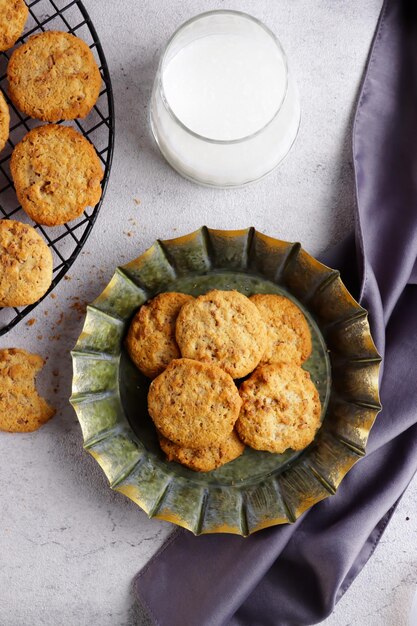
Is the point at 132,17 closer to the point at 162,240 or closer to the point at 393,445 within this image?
the point at 162,240

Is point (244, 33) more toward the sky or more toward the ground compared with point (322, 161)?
more toward the sky

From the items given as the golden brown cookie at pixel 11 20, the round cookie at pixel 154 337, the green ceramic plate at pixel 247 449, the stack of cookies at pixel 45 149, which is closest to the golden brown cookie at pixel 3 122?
the stack of cookies at pixel 45 149

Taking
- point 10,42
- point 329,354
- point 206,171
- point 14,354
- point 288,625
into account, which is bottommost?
point 288,625

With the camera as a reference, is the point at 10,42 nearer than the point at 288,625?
Yes

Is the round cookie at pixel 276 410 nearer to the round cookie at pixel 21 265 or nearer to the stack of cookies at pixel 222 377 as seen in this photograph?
the stack of cookies at pixel 222 377

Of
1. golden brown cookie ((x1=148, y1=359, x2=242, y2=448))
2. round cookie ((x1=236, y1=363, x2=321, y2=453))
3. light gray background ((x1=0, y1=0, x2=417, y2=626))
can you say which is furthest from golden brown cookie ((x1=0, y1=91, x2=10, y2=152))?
round cookie ((x1=236, y1=363, x2=321, y2=453))

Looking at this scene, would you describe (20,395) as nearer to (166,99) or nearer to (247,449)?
(247,449)

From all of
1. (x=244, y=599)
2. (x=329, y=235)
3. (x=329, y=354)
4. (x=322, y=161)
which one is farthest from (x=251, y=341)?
(x=244, y=599)
